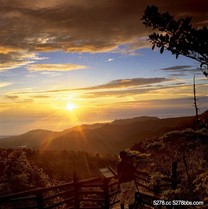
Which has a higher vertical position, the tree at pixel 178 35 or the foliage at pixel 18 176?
the tree at pixel 178 35

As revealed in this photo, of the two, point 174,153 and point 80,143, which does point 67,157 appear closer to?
point 174,153

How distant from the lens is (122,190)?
12102mm

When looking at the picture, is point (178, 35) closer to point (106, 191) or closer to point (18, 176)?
point (106, 191)

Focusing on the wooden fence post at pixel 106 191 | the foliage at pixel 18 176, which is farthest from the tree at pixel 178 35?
the foliage at pixel 18 176

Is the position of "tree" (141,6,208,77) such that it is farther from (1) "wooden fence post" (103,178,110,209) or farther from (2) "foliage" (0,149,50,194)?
(2) "foliage" (0,149,50,194)

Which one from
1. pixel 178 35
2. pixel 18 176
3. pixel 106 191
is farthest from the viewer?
pixel 18 176

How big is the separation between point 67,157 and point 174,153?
1522 inches

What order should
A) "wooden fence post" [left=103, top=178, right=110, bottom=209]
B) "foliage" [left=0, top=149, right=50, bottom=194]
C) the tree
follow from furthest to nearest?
"foliage" [left=0, top=149, right=50, bottom=194]
"wooden fence post" [left=103, top=178, right=110, bottom=209]
the tree

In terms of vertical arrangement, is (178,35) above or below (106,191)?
above

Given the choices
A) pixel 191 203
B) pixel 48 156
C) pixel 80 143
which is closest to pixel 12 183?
pixel 191 203

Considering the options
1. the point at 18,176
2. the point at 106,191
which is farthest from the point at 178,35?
the point at 18,176

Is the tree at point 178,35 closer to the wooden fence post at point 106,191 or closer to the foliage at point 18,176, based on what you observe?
the wooden fence post at point 106,191

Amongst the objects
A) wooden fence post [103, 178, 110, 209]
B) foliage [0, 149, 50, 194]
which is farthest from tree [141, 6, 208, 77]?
foliage [0, 149, 50, 194]

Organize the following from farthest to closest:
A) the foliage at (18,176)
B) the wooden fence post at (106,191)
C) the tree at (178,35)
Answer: the foliage at (18,176)
the wooden fence post at (106,191)
the tree at (178,35)
